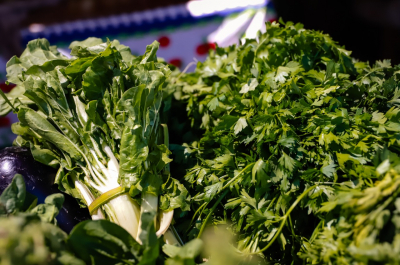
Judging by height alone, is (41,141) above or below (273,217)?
above

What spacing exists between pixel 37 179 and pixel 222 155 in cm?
73

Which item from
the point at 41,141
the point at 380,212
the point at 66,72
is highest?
the point at 66,72

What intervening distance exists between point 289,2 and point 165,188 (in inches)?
86.9

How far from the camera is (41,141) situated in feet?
4.07

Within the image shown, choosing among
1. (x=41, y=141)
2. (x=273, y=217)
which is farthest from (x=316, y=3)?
(x=41, y=141)

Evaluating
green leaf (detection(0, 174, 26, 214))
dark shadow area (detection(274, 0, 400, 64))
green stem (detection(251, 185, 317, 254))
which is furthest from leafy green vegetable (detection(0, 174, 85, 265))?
dark shadow area (detection(274, 0, 400, 64))

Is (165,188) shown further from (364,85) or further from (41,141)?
(364,85)

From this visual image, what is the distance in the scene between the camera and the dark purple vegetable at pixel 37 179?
1137mm

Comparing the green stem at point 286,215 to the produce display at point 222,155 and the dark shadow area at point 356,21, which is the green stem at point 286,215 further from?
the dark shadow area at point 356,21

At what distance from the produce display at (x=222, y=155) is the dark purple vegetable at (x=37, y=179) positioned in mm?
48

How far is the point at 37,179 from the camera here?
1.17m

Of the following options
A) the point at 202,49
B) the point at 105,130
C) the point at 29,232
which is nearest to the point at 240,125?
the point at 105,130

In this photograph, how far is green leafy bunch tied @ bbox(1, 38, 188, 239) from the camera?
1029 millimetres

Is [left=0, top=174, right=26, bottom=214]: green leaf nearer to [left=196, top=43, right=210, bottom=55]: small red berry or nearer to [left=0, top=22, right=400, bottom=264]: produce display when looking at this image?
[left=0, top=22, right=400, bottom=264]: produce display
